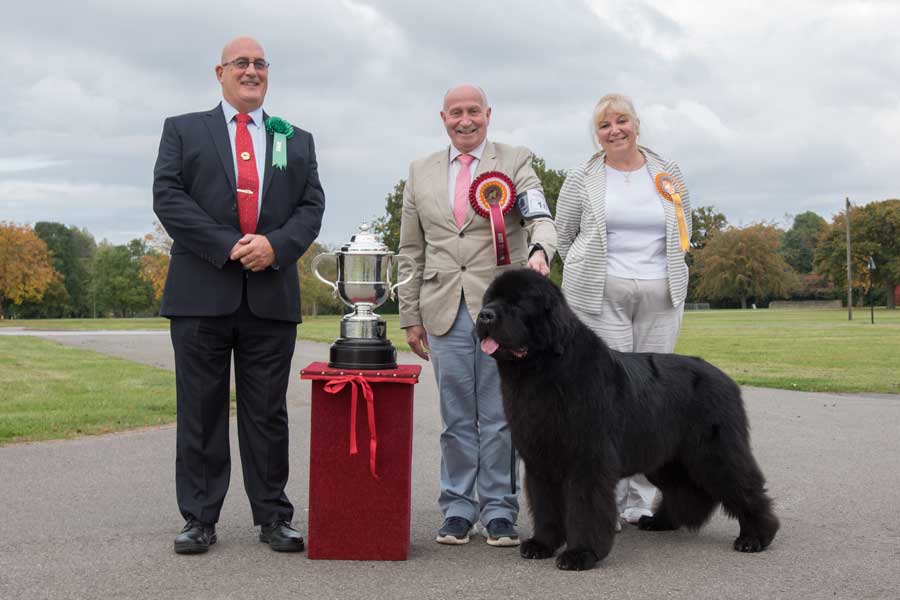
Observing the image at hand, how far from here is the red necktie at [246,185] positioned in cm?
455

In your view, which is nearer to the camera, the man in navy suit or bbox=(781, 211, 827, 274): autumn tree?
the man in navy suit

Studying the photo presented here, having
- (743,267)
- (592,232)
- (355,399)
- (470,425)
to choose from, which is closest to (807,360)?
(592,232)

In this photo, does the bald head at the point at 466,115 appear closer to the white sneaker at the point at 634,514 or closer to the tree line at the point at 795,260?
the white sneaker at the point at 634,514

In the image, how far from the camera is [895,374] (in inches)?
571

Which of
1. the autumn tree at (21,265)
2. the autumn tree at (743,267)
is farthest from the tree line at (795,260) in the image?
the autumn tree at (21,265)

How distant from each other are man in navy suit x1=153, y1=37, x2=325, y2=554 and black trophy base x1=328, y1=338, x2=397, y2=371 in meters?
0.35

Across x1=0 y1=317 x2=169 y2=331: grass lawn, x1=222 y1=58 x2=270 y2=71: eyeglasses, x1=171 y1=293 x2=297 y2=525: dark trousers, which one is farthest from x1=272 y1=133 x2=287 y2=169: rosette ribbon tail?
x1=0 y1=317 x2=169 y2=331: grass lawn

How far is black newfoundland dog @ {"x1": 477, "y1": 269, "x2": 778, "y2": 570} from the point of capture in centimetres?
405

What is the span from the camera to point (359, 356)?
4.48 metres

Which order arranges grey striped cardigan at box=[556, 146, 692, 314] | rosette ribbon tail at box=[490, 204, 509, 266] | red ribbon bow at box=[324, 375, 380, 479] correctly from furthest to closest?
grey striped cardigan at box=[556, 146, 692, 314] → rosette ribbon tail at box=[490, 204, 509, 266] → red ribbon bow at box=[324, 375, 380, 479]

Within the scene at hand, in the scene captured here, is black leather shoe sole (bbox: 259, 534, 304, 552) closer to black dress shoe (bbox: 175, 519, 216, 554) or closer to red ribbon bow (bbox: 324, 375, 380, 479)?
black dress shoe (bbox: 175, 519, 216, 554)

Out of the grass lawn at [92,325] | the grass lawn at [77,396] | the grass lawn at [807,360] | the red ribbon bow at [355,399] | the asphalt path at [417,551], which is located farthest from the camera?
the grass lawn at [92,325]

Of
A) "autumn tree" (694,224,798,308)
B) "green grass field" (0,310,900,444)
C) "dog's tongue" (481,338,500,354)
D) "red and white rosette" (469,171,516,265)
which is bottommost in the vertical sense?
"green grass field" (0,310,900,444)

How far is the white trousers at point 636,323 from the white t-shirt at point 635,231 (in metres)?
0.08
